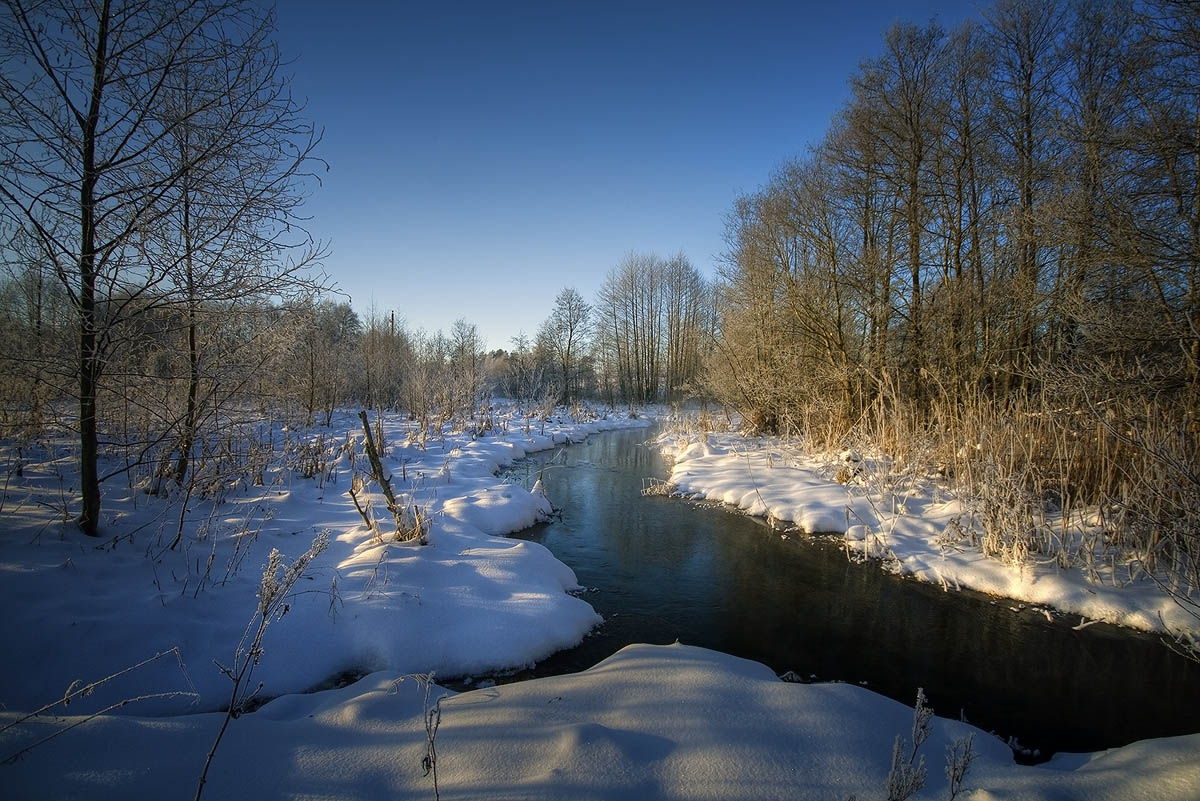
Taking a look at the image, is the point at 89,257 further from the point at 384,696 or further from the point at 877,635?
the point at 877,635

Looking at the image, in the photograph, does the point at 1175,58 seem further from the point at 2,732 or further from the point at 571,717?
the point at 2,732

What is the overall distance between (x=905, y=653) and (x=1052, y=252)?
272 inches

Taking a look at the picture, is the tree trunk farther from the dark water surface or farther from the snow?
the dark water surface

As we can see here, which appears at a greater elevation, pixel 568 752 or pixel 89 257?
pixel 89 257

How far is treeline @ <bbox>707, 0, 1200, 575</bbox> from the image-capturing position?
16.0 feet

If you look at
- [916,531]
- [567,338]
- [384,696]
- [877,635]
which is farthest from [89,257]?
[567,338]

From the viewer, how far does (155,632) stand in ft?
9.26

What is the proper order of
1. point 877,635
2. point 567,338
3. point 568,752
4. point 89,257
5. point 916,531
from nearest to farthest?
point 568,752
point 89,257
point 877,635
point 916,531
point 567,338

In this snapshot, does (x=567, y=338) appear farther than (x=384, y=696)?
Yes

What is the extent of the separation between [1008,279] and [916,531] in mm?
5063

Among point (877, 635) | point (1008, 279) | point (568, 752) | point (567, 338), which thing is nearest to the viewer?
point (568, 752)

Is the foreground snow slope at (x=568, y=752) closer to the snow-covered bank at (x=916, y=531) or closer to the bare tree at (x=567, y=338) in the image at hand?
the snow-covered bank at (x=916, y=531)

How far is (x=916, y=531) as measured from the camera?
5.86 m

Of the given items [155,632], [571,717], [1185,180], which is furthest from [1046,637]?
[155,632]
